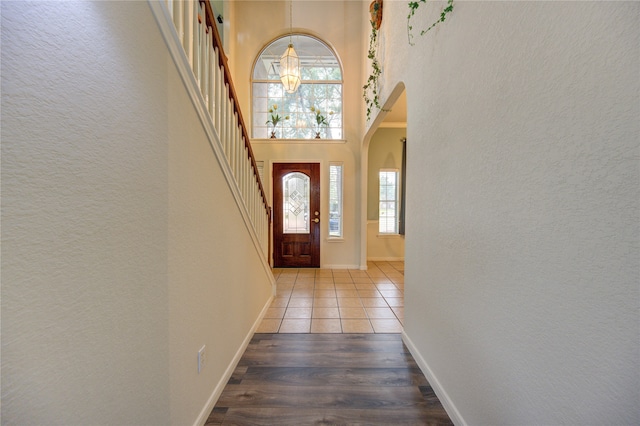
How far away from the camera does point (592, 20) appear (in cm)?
67

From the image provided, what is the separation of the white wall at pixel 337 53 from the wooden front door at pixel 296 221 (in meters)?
0.24

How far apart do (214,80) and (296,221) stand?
11.6 feet

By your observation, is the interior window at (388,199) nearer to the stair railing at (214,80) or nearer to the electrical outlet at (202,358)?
the stair railing at (214,80)

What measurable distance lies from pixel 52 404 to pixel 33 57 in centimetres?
84

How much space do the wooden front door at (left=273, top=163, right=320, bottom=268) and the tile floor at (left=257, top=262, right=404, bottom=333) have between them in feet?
0.97

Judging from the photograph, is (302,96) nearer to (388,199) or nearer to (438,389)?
(388,199)

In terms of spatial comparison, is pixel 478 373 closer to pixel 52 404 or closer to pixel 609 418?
pixel 609 418

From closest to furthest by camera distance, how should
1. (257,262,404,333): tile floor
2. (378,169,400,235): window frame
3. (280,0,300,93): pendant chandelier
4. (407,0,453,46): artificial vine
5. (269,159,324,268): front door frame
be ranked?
(407,0,453,46): artificial vine → (257,262,404,333): tile floor → (280,0,300,93): pendant chandelier → (269,159,324,268): front door frame → (378,169,400,235): window frame

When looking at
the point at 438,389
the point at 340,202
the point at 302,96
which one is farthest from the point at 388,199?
the point at 438,389

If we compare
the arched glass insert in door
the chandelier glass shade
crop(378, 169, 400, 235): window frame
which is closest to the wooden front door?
the arched glass insert in door

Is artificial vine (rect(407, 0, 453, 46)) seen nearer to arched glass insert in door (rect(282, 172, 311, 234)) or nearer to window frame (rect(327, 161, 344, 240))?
window frame (rect(327, 161, 344, 240))

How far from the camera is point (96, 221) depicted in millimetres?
769

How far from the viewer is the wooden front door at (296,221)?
497 cm

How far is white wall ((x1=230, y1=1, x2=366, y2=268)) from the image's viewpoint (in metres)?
4.76
